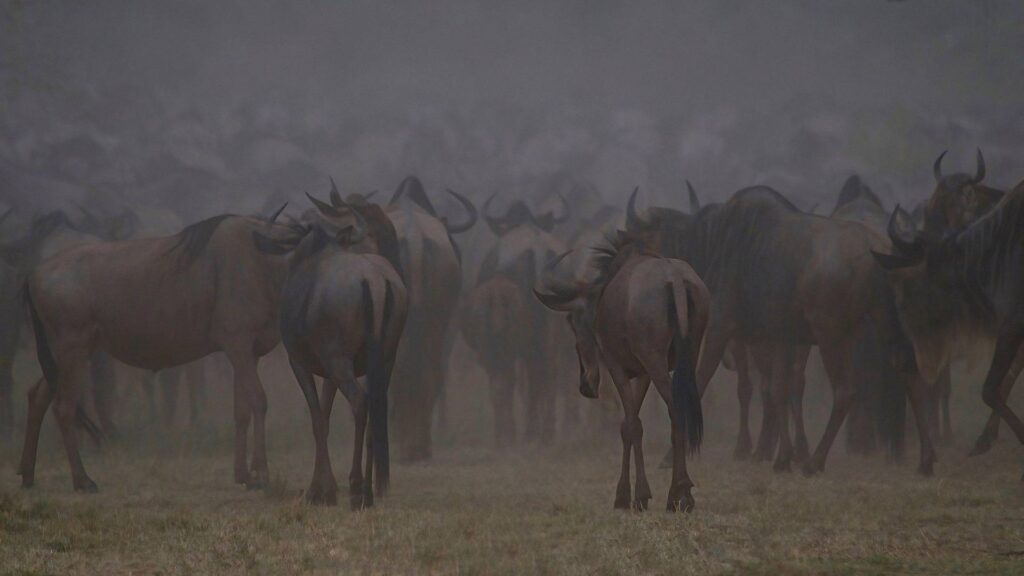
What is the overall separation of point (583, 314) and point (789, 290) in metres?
2.94

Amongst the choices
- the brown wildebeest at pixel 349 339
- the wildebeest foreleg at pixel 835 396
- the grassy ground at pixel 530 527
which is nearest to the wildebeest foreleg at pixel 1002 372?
the grassy ground at pixel 530 527

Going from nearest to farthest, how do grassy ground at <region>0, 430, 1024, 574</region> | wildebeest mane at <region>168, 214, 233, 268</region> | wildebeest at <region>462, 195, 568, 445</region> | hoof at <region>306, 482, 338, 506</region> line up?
grassy ground at <region>0, 430, 1024, 574</region>
hoof at <region>306, 482, 338, 506</region>
wildebeest mane at <region>168, 214, 233, 268</region>
wildebeest at <region>462, 195, 568, 445</region>

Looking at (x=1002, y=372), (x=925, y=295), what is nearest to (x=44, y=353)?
(x=925, y=295)

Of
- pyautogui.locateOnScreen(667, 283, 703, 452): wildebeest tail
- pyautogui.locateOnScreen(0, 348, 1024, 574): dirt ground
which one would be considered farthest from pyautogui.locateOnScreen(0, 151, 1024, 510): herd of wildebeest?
pyautogui.locateOnScreen(0, 348, 1024, 574): dirt ground

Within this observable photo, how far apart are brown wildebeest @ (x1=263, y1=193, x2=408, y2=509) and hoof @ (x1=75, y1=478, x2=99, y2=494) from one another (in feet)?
6.36

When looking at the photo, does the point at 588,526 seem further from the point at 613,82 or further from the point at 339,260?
the point at 613,82

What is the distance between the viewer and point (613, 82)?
1756cm

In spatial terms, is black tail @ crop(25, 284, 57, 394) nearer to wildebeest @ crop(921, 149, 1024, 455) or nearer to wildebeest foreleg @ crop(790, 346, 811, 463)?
wildebeest foreleg @ crop(790, 346, 811, 463)

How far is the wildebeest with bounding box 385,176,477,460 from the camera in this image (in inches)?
399

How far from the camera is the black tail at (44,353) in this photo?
332 inches

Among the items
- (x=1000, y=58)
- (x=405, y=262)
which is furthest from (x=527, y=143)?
(x=405, y=262)

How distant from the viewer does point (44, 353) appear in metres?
8.49

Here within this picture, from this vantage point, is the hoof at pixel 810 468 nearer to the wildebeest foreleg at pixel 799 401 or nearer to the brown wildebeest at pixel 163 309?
the wildebeest foreleg at pixel 799 401

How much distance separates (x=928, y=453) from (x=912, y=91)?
994cm
